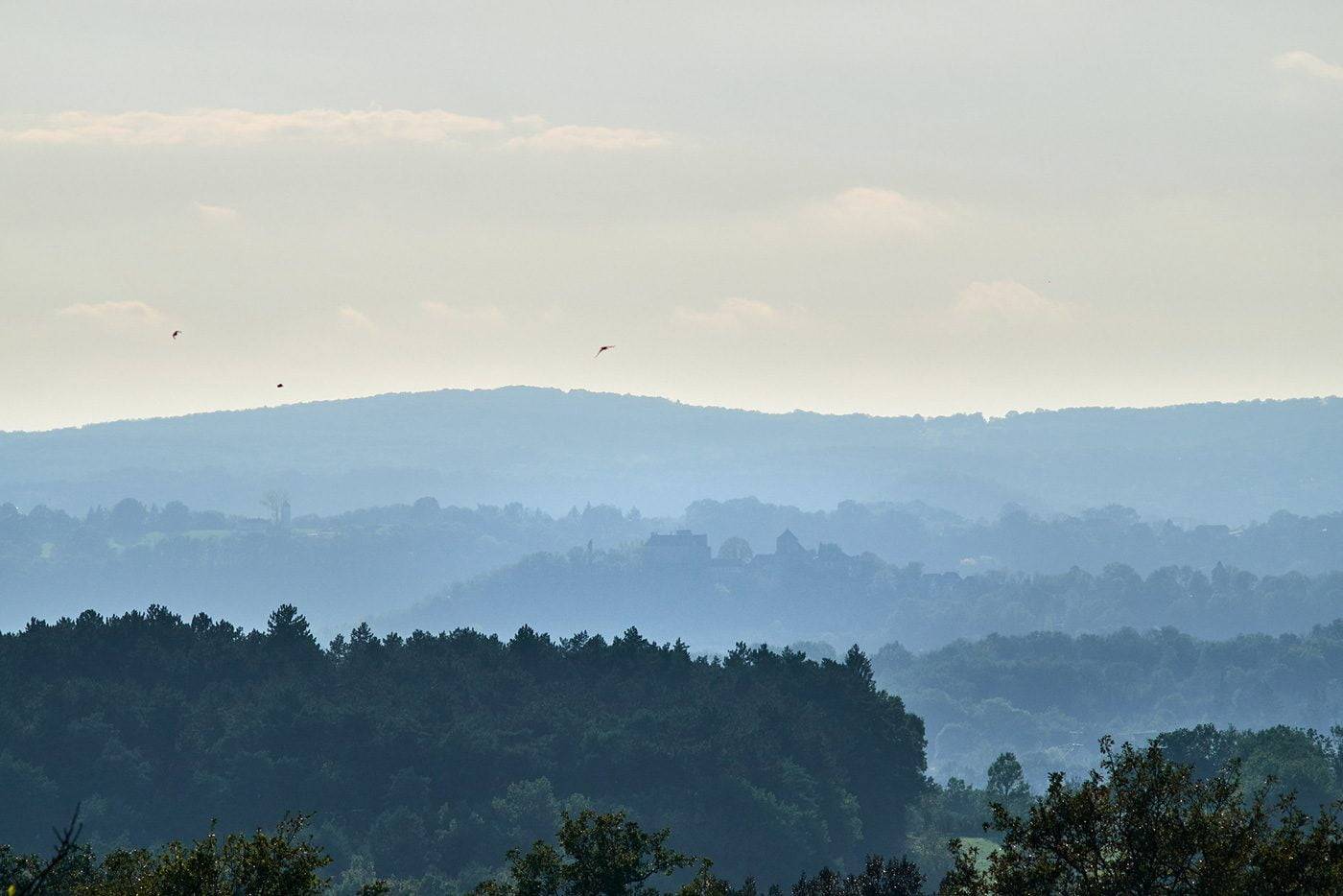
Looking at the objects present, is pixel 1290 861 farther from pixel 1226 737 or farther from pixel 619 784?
pixel 1226 737

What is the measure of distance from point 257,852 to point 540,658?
379 feet

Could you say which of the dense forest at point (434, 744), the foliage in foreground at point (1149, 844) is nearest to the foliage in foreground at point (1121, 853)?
the foliage in foreground at point (1149, 844)

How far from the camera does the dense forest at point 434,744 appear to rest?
393 feet

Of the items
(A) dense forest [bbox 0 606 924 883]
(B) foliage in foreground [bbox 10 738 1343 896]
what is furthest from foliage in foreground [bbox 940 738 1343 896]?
(A) dense forest [bbox 0 606 924 883]

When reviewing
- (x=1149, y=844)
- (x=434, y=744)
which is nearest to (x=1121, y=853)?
(x=1149, y=844)

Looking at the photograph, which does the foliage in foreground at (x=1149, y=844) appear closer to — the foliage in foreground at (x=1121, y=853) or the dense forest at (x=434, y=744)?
the foliage in foreground at (x=1121, y=853)

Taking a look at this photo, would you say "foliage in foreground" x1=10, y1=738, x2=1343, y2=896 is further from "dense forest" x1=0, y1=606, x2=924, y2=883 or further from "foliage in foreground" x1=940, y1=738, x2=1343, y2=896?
"dense forest" x1=0, y1=606, x2=924, y2=883

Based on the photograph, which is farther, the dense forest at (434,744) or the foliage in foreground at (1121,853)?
the dense forest at (434,744)

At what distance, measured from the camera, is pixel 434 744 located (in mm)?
128625

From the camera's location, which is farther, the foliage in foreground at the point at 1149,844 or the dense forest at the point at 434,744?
the dense forest at the point at 434,744

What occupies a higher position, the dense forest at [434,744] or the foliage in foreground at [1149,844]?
the foliage in foreground at [1149,844]

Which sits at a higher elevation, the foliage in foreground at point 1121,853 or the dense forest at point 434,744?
the foliage in foreground at point 1121,853

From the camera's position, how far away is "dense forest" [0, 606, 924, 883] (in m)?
120

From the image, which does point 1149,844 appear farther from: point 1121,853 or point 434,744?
point 434,744
